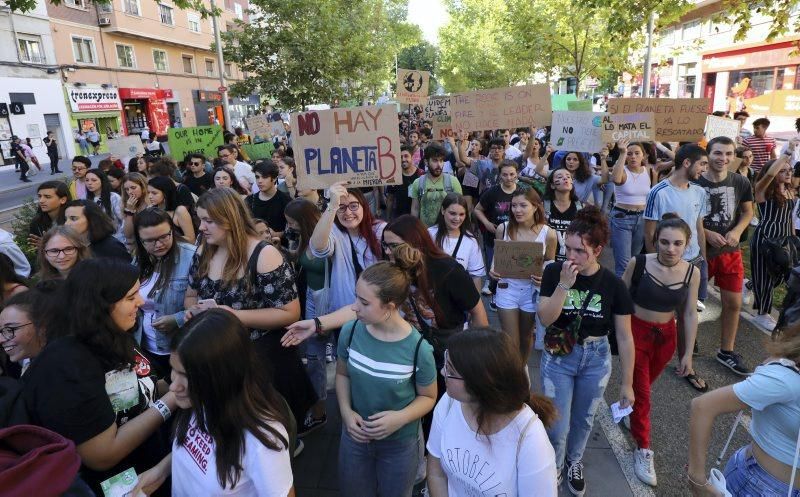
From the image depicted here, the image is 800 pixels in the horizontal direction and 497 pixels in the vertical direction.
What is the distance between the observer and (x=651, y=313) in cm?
339

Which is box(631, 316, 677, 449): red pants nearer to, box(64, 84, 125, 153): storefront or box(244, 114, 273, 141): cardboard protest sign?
box(244, 114, 273, 141): cardboard protest sign

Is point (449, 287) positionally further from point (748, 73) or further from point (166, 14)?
point (166, 14)

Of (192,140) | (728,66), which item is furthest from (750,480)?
(728,66)

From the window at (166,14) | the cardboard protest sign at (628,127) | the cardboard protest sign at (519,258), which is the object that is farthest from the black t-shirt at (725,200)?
the window at (166,14)

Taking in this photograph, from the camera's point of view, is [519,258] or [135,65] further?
[135,65]

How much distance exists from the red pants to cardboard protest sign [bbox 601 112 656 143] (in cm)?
334

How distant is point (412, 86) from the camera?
10.3 meters

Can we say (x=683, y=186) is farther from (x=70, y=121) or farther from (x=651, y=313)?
(x=70, y=121)

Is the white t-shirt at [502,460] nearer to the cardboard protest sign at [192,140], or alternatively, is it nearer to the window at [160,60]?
the cardboard protest sign at [192,140]

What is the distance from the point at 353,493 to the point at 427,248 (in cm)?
144

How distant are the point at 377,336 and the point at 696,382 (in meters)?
3.26

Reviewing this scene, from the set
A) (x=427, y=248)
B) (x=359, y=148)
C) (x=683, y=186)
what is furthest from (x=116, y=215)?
(x=683, y=186)

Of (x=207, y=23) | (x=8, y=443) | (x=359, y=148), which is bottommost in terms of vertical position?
(x=8, y=443)

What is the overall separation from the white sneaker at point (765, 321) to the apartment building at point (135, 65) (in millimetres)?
22800
